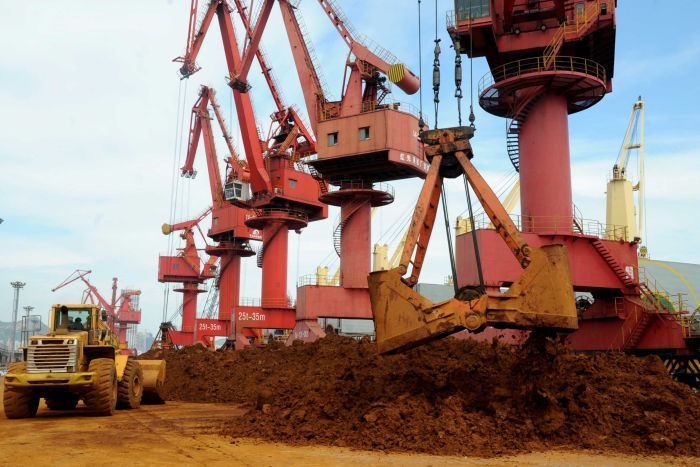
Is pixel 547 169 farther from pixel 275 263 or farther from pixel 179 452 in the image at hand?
pixel 275 263

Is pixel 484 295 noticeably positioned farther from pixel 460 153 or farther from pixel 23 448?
pixel 23 448

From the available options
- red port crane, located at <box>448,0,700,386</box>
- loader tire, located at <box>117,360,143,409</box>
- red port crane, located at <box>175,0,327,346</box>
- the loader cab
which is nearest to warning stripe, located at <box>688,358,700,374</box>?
red port crane, located at <box>448,0,700,386</box>

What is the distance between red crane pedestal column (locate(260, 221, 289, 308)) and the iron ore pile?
3168cm

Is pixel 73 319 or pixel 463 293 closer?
pixel 463 293

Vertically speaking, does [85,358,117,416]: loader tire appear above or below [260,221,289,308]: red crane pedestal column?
below

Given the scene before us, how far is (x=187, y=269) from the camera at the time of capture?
2817 inches

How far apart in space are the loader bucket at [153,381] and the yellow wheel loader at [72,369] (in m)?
2.51

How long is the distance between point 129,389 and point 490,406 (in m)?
12.0

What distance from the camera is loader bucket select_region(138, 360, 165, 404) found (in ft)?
73.5

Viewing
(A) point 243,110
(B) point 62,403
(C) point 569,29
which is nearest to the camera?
(B) point 62,403

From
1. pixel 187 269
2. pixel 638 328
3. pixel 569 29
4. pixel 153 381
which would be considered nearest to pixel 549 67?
pixel 569 29

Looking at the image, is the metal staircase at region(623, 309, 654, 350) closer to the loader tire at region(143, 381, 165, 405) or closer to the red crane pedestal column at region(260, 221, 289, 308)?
the loader tire at region(143, 381, 165, 405)

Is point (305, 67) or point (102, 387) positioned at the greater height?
point (305, 67)

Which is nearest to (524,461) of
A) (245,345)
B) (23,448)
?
(23,448)
